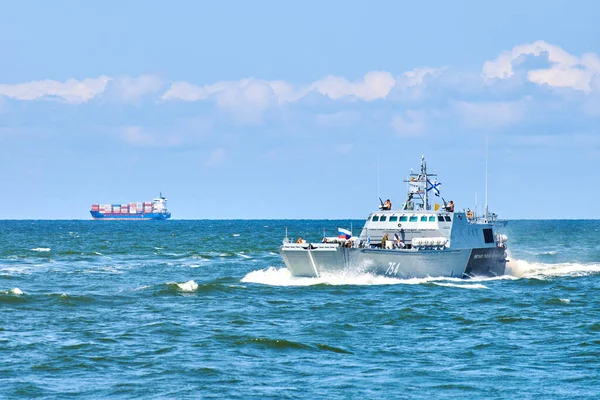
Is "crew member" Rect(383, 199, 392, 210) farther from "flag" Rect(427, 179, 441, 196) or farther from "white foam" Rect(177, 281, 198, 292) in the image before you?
"white foam" Rect(177, 281, 198, 292)

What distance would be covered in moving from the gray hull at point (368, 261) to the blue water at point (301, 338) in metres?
0.62

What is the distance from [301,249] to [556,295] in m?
13.7

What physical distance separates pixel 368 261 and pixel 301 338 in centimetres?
1820

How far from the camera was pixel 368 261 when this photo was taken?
52500 mm

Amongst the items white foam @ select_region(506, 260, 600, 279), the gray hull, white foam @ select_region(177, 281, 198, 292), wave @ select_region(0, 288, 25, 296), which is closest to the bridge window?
the gray hull

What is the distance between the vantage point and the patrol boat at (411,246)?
52250 mm

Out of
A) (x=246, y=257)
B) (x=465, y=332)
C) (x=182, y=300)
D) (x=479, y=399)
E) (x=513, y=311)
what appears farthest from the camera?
(x=246, y=257)

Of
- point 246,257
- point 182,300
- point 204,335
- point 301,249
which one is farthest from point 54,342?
point 246,257

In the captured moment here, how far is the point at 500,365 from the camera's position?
29.4 metres

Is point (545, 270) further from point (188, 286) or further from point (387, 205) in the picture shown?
point (188, 286)

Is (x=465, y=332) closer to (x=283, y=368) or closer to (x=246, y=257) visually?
(x=283, y=368)

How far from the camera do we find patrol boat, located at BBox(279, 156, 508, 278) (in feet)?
171

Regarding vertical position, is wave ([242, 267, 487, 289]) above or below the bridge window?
below

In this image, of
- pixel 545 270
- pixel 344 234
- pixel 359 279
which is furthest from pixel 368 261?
pixel 545 270
